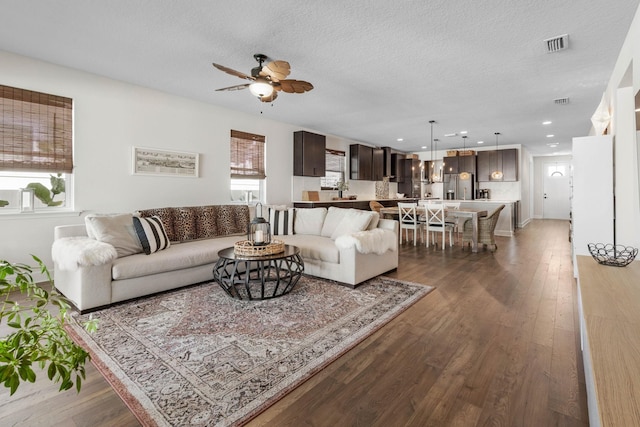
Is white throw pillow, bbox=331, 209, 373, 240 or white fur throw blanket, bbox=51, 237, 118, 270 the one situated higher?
white throw pillow, bbox=331, 209, 373, 240

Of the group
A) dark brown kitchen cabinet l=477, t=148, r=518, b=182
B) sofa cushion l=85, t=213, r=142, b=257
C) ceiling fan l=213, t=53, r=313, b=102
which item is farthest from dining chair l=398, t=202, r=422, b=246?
sofa cushion l=85, t=213, r=142, b=257

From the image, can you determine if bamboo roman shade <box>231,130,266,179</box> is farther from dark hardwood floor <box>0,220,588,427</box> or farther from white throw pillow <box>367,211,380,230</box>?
dark hardwood floor <box>0,220,588,427</box>

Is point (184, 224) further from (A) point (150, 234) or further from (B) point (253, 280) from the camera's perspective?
→ (B) point (253, 280)

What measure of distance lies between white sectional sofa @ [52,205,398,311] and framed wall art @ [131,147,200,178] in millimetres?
835

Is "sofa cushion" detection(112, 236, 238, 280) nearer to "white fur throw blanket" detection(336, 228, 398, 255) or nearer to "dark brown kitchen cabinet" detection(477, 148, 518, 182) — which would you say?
"white fur throw blanket" detection(336, 228, 398, 255)

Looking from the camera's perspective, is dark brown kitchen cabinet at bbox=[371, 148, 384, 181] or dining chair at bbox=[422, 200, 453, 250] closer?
dining chair at bbox=[422, 200, 453, 250]

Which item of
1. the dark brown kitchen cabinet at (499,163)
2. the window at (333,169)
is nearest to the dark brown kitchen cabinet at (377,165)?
the window at (333,169)

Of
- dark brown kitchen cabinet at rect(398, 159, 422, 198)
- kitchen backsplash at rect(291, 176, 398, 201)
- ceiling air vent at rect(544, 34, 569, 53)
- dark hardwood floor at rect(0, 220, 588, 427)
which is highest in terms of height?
ceiling air vent at rect(544, 34, 569, 53)

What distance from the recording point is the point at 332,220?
474cm

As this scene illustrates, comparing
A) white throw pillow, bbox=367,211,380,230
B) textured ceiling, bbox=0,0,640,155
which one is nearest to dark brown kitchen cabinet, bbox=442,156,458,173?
textured ceiling, bbox=0,0,640,155

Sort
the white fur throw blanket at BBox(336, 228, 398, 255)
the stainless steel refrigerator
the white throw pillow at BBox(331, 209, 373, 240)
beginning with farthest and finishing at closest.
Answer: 1. the stainless steel refrigerator
2. the white throw pillow at BBox(331, 209, 373, 240)
3. the white fur throw blanket at BBox(336, 228, 398, 255)

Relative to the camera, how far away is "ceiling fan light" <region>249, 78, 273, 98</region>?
3240 mm

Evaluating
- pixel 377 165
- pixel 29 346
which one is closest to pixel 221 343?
pixel 29 346

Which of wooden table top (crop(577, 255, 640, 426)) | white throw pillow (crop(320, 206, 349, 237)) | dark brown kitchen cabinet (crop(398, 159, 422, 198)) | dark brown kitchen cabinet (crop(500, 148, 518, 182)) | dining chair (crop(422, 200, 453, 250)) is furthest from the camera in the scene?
dark brown kitchen cabinet (crop(398, 159, 422, 198))
